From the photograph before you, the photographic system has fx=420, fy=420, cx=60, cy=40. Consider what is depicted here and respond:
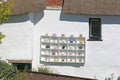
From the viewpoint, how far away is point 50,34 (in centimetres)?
1964

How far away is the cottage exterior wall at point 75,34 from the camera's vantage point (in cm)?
1955

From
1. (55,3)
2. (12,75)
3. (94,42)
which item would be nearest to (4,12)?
(12,75)

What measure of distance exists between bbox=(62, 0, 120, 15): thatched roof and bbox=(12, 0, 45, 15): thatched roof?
110 centimetres

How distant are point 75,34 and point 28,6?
2545mm

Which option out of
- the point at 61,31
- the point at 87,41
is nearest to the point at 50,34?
the point at 61,31

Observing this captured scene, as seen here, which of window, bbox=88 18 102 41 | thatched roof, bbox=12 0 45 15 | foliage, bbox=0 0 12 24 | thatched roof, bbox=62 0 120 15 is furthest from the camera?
window, bbox=88 18 102 41

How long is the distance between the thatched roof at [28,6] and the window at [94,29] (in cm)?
241

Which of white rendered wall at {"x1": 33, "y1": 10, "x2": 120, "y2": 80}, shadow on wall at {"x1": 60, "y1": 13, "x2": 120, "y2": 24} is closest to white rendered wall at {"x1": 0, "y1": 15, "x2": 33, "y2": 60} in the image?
white rendered wall at {"x1": 33, "y1": 10, "x2": 120, "y2": 80}

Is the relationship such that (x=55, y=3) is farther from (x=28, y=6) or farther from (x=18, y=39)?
(x=18, y=39)

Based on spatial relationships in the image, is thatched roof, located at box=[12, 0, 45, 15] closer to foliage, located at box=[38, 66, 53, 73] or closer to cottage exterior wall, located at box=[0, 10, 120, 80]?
cottage exterior wall, located at box=[0, 10, 120, 80]

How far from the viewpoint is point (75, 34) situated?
19.6m

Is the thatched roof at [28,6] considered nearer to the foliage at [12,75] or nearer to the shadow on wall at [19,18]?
the shadow on wall at [19,18]

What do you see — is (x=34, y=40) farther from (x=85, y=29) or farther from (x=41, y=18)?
(x=85, y=29)

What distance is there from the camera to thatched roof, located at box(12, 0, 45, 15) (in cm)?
1938
